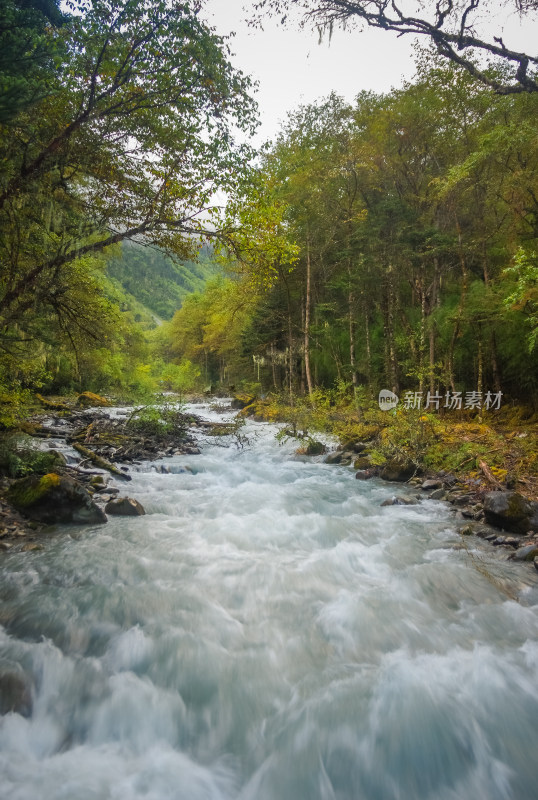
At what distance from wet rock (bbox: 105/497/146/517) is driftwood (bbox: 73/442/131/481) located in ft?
5.79

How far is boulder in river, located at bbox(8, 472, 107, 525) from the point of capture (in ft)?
18.9

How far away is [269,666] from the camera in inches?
132

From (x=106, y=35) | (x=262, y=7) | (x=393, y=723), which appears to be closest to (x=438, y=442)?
(x=393, y=723)

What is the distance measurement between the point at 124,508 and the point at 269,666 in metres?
4.19

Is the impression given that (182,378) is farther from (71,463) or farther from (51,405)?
(71,463)

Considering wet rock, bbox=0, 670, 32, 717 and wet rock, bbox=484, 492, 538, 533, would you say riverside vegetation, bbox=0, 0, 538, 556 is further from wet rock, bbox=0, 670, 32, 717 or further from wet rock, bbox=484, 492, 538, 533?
wet rock, bbox=0, 670, 32, 717

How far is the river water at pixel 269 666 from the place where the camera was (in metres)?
2.41

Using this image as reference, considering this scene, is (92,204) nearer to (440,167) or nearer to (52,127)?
(52,127)

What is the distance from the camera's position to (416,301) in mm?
17594

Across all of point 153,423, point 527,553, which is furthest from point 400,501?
point 153,423

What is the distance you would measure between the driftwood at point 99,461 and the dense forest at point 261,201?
6.44ft

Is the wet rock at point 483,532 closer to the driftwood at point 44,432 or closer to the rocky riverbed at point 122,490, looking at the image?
the rocky riverbed at point 122,490

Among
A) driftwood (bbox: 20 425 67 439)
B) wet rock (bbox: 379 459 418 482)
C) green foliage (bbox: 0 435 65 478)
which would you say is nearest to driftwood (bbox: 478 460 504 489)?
wet rock (bbox: 379 459 418 482)

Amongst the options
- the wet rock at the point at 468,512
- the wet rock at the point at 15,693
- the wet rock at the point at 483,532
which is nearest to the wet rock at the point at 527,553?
the wet rock at the point at 483,532
